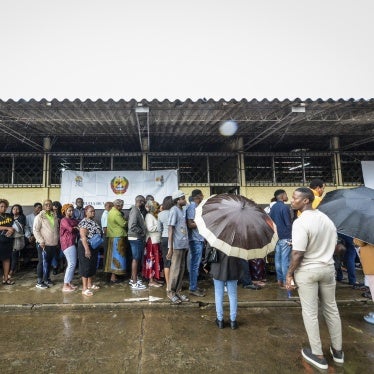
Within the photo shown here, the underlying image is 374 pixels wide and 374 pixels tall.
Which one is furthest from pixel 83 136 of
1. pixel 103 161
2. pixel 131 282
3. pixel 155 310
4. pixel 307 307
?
pixel 307 307

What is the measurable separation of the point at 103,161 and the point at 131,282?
4.54 m

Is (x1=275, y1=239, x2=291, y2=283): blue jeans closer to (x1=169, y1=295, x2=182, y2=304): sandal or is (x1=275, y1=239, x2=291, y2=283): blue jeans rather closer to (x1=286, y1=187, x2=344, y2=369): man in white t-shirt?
(x1=169, y1=295, x2=182, y2=304): sandal

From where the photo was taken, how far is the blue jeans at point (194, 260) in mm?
5188

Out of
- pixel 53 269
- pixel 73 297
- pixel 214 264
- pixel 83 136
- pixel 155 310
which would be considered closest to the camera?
pixel 214 264

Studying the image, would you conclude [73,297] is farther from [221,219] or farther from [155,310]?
[221,219]

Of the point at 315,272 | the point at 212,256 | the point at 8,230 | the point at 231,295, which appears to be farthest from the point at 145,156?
the point at 315,272

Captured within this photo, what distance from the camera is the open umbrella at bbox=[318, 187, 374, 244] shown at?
3.22 metres

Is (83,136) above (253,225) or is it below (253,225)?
above

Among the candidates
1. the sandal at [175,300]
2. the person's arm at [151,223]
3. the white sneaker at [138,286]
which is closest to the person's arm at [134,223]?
the person's arm at [151,223]

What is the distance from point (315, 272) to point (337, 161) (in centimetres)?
734

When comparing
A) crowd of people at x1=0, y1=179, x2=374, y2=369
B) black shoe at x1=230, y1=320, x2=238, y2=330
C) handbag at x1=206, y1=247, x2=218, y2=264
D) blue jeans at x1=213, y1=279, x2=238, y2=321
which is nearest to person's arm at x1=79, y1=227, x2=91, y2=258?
crowd of people at x1=0, y1=179, x2=374, y2=369

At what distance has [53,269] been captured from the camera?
6.80 meters

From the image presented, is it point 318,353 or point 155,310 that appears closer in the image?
point 318,353

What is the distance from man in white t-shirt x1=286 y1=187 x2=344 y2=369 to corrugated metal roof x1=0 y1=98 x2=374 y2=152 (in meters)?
3.57
